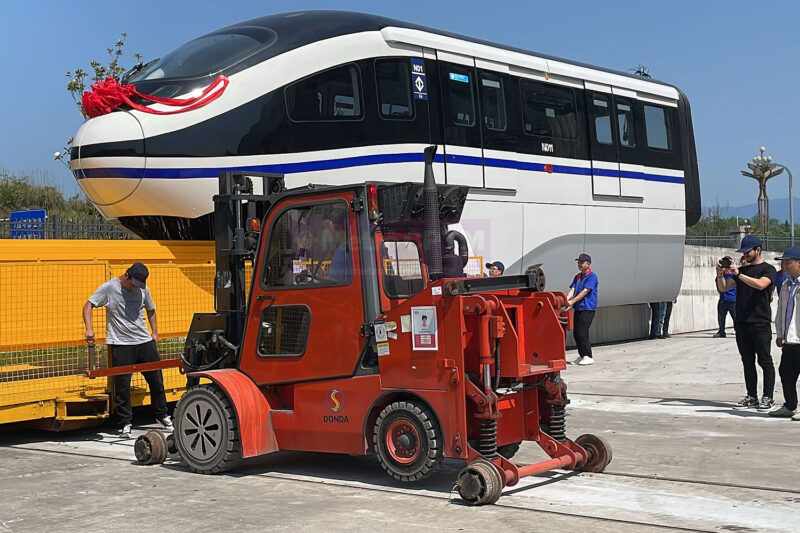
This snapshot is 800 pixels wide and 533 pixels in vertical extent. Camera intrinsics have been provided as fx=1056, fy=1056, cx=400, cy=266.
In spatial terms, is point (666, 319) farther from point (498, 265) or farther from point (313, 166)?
point (313, 166)

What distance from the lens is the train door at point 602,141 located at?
18.3m

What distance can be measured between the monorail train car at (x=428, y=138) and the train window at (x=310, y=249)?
13.4 feet

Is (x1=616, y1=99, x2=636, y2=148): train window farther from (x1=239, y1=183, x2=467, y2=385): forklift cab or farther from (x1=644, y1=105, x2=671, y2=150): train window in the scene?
(x1=239, y1=183, x2=467, y2=385): forklift cab

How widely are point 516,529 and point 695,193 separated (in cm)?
1629

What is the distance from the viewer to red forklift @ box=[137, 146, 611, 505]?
7.32 m

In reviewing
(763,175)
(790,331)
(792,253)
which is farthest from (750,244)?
(763,175)

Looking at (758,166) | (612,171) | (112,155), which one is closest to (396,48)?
(112,155)

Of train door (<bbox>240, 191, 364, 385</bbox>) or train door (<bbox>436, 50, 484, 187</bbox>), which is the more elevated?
train door (<bbox>436, 50, 484, 187</bbox>)

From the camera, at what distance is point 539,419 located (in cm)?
808

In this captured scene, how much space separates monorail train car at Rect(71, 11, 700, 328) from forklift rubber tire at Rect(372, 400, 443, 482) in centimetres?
552

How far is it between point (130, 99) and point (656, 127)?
11350 millimetres

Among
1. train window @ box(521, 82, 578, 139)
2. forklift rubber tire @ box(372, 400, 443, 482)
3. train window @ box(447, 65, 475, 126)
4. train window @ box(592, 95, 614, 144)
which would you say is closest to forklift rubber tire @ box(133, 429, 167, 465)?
forklift rubber tire @ box(372, 400, 443, 482)

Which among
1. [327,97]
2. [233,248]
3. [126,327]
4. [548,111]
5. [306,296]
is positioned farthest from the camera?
[548,111]

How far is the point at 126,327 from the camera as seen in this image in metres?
10.3
